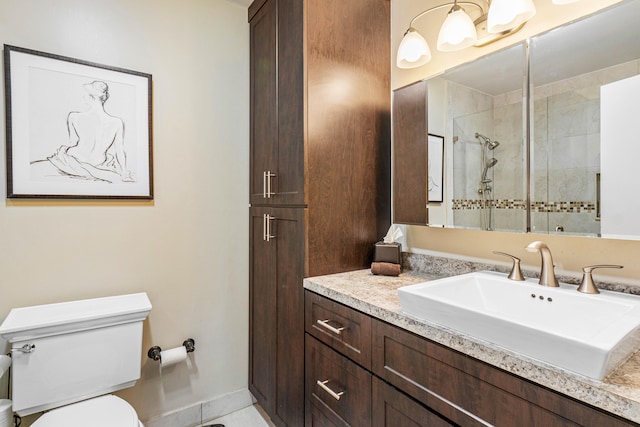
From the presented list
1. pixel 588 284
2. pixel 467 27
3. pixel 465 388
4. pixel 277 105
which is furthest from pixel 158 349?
pixel 467 27

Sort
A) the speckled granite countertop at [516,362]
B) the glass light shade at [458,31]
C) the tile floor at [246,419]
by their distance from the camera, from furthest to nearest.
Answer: the tile floor at [246,419], the glass light shade at [458,31], the speckled granite countertop at [516,362]

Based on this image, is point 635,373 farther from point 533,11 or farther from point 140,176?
point 140,176

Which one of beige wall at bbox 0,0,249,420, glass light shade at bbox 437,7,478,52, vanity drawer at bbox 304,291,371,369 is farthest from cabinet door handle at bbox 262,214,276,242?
glass light shade at bbox 437,7,478,52

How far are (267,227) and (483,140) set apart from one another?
1.14 m

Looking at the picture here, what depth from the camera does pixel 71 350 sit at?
4.42 ft

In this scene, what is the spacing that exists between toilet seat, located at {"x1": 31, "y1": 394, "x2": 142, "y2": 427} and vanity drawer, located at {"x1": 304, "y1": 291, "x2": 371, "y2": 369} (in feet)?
2.58

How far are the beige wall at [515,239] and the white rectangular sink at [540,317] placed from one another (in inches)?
3.8

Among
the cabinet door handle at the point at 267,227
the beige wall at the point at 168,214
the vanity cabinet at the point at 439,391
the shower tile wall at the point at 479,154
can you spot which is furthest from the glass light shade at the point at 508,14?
the beige wall at the point at 168,214

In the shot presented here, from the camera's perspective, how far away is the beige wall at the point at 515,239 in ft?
3.26

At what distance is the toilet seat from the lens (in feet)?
3.92

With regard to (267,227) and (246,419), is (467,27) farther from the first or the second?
(246,419)

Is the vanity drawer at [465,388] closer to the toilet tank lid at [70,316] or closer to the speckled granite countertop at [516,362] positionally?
the speckled granite countertop at [516,362]

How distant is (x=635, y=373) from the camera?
2.07 ft

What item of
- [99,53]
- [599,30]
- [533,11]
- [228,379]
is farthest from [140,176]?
[599,30]
